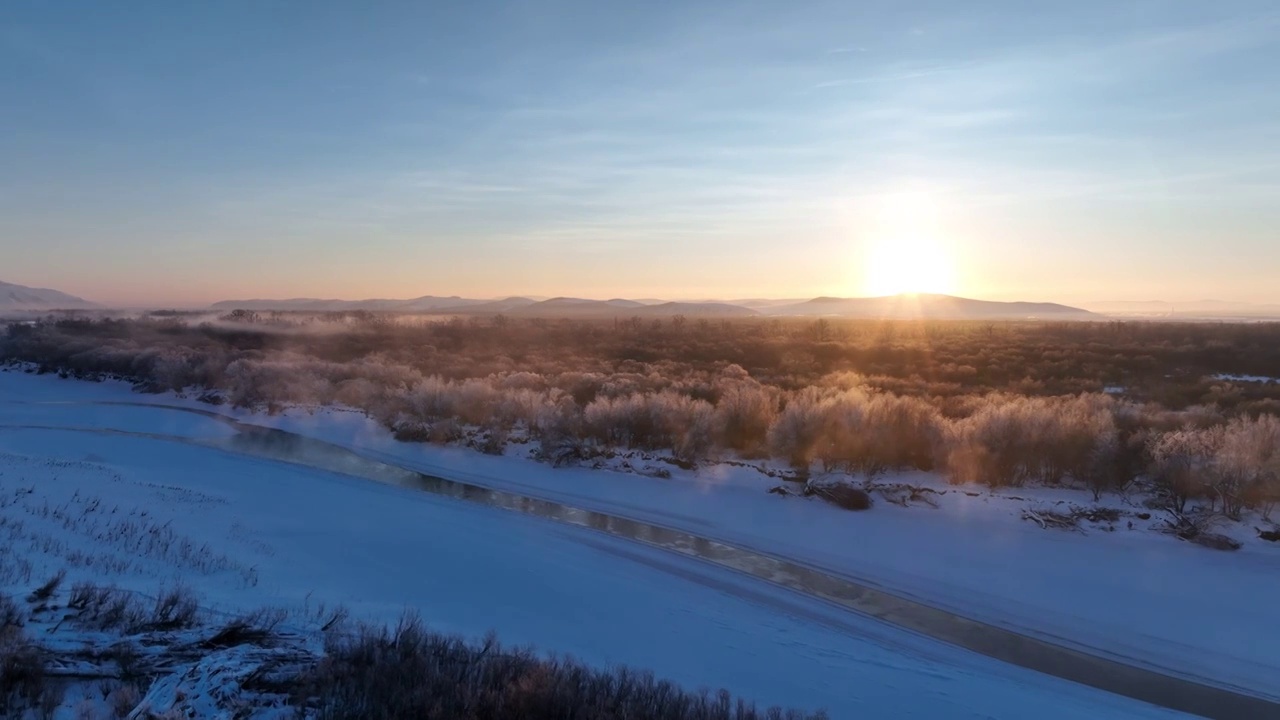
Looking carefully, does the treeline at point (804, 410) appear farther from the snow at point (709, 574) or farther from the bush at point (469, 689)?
the bush at point (469, 689)

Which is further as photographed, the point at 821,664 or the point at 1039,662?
the point at 1039,662

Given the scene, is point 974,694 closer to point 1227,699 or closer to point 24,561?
point 1227,699

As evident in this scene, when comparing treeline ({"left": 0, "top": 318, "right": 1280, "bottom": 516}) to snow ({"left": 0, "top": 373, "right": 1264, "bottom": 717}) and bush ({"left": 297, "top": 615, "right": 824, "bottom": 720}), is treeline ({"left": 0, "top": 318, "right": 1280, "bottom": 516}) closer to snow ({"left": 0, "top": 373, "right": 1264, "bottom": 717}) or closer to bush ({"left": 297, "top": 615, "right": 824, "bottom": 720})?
snow ({"left": 0, "top": 373, "right": 1264, "bottom": 717})

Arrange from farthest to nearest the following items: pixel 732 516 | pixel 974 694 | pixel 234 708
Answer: pixel 732 516, pixel 974 694, pixel 234 708

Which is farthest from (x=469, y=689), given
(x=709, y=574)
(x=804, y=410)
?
(x=804, y=410)

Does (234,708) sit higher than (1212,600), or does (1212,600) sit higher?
(234,708)

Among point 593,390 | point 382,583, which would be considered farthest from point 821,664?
point 593,390

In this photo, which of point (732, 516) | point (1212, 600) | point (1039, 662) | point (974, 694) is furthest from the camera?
point (732, 516)
